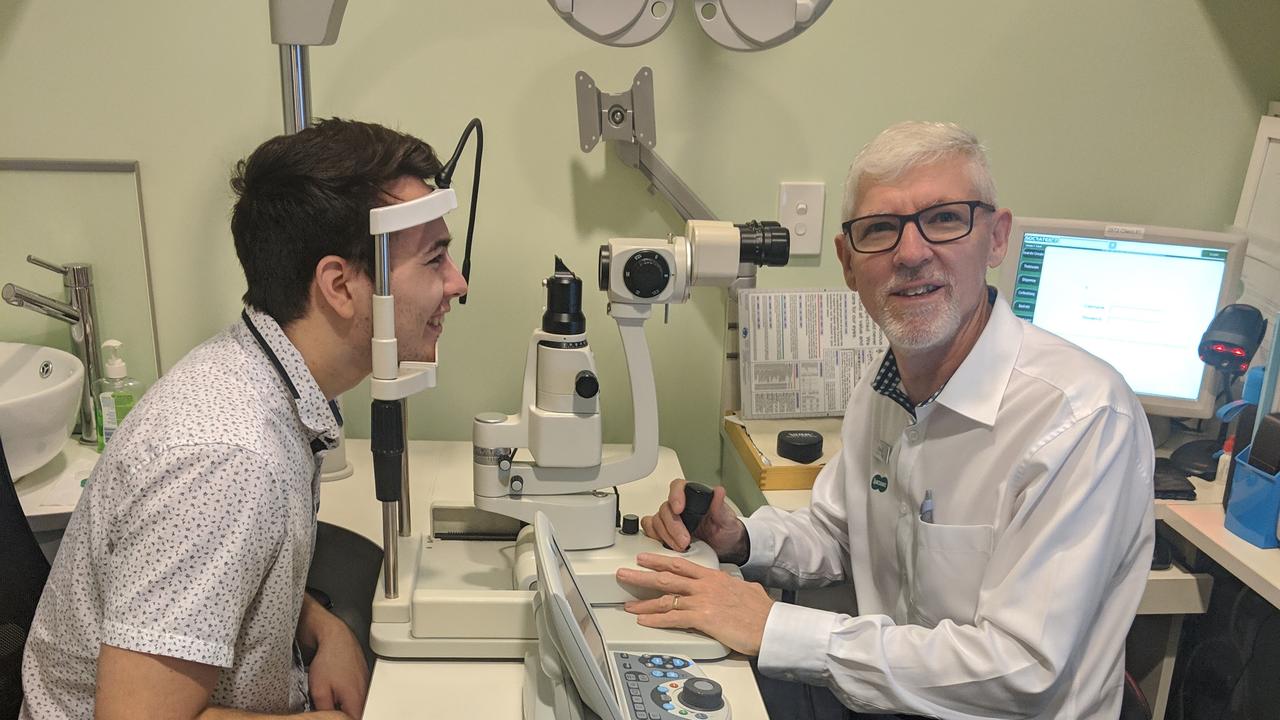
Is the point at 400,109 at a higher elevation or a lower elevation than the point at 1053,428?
higher

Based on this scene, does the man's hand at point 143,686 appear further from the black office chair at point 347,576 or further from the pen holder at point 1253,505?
the pen holder at point 1253,505

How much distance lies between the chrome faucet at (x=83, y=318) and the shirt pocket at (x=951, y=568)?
1577mm

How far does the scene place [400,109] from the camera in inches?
77.9

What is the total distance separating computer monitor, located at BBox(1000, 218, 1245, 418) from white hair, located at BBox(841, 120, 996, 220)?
67 cm

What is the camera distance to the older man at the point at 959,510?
1.22 m

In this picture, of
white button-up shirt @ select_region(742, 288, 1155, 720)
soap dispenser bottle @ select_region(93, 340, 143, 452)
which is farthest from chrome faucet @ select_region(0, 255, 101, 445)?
white button-up shirt @ select_region(742, 288, 1155, 720)

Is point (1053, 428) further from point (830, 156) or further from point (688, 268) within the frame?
point (830, 156)

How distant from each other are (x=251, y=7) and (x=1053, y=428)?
1.64m

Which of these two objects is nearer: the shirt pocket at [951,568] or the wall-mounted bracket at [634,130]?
the shirt pocket at [951,568]

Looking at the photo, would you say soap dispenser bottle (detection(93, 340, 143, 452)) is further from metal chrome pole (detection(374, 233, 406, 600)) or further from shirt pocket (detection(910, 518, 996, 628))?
shirt pocket (detection(910, 518, 996, 628))

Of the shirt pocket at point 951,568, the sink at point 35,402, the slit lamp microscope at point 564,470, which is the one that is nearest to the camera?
the slit lamp microscope at point 564,470

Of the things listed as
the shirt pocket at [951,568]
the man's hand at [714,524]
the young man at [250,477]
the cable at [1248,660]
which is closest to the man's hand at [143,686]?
the young man at [250,477]

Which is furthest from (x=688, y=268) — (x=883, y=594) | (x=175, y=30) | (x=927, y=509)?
(x=175, y=30)

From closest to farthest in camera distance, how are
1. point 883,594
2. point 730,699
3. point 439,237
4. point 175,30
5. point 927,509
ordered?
point 730,699, point 439,237, point 927,509, point 883,594, point 175,30
